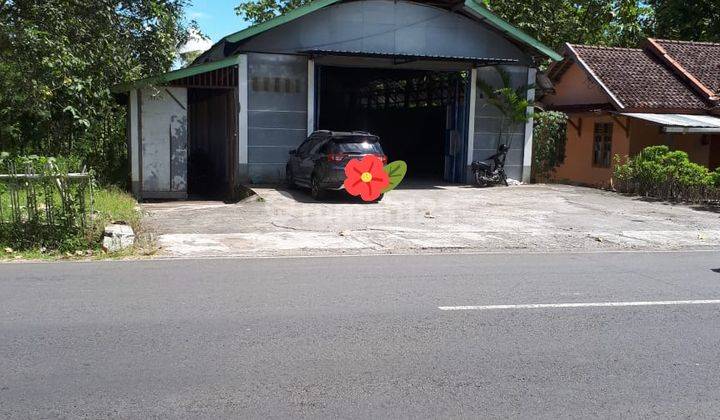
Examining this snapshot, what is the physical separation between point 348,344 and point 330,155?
10814 mm

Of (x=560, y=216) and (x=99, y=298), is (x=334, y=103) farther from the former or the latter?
(x=99, y=298)

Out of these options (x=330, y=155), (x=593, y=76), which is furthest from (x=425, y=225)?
(x=593, y=76)

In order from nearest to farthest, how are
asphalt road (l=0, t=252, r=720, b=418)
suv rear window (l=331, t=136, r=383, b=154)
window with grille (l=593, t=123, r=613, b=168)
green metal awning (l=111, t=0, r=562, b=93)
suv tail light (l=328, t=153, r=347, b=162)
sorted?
1. asphalt road (l=0, t=252, r=720, b=418)
2. suv tail light (l=328, t=153, r=347, b=162)
3. suv rear window (l=331, t=136, r=383, b=154)
4. green metal awning (l=111, t=0, r=562, b=93)
5. window with grille (l=593, t=123, r=613, b=168)

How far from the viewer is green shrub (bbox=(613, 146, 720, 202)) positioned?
1789 centimetres

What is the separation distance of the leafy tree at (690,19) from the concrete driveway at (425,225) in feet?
59.7

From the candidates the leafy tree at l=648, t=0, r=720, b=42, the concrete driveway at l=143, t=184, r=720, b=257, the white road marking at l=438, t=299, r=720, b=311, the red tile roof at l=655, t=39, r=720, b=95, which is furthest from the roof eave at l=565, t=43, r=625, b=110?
the white road marking at l=438, t=299, r=720, b=311

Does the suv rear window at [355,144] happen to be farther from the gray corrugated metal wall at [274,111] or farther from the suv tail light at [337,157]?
the gray corrugated metal wall at [274,111]

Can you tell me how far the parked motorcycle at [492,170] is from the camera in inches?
830

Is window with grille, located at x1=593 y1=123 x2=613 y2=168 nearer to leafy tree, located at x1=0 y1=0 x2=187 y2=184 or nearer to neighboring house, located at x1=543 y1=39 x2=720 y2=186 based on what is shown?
neighboring house, located at x1=543 y1=39 x2=720 y2=186

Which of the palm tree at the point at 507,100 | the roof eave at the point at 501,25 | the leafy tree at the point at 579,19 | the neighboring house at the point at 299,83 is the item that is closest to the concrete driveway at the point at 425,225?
the neighboring house at the point at 299,83

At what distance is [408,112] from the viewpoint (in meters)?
29.6

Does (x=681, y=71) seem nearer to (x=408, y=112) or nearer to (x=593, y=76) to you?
(x=593, y=76)

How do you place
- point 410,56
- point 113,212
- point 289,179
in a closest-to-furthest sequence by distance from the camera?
1. point 113,212
2. point 289,179
3. point 410,56

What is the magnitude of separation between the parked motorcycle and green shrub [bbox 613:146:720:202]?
11.3 ft
